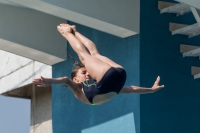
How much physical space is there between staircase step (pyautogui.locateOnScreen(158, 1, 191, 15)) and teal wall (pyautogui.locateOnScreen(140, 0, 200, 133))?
0.22 feet

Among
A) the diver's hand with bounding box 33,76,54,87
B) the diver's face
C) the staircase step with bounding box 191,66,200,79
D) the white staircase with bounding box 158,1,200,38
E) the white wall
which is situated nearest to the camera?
the diver's hand with bounding box 33,76,54,87

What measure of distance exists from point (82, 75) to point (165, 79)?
2143mm

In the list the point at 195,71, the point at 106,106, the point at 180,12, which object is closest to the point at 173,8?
the point at 180,12

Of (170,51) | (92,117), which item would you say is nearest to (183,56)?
(170,51)

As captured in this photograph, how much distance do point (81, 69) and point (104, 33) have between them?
2446 mm

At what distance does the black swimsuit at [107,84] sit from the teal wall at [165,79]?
1.99m

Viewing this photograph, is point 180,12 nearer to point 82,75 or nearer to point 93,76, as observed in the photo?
point 82,75

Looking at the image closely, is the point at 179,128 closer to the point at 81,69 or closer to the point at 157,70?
the point at 157,70

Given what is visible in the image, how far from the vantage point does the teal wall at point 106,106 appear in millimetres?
7520

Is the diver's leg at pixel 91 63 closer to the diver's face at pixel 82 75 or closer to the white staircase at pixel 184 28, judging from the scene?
the diver's face at pixel 82 75

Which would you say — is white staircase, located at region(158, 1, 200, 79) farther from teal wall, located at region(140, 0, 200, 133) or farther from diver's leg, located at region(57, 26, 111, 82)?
diver's leg, located at region(57, 26, 111, 82)

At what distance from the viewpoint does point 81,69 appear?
5727mm

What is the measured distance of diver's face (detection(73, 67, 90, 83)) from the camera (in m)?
5.70

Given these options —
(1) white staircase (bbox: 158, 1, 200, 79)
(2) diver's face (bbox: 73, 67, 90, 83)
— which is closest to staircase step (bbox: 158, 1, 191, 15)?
(1) white staircase (bbox: 158, 1, 200, 79)
